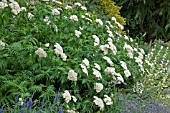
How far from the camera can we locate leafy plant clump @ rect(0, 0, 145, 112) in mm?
3938

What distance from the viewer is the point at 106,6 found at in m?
9.06

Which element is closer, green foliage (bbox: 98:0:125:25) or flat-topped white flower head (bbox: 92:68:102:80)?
flat-topped white flower head (bbox: 92:68:102:80)

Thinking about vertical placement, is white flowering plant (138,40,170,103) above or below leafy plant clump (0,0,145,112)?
below

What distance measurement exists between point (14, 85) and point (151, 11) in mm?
8892

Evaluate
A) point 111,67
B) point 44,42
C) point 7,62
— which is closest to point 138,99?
point 111,67

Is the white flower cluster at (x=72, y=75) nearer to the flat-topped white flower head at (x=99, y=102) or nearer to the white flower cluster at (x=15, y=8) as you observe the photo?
the flat-topped white flower head at (x=99, y=102)

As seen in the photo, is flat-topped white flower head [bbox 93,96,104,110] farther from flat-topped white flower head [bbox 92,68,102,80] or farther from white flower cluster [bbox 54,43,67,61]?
Answer: white flower cluster [bbox 54,43,67,61]

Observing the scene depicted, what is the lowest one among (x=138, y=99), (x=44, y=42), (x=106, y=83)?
(x=138, y=99)

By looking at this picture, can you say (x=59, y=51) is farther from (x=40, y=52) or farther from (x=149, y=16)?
(x=149, y=16)

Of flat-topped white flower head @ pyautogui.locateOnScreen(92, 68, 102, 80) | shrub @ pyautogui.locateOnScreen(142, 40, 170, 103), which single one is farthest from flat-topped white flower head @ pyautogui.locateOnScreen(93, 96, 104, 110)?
shrub @ pyautogui.locateOnScreen(142, 40, 170, 103)

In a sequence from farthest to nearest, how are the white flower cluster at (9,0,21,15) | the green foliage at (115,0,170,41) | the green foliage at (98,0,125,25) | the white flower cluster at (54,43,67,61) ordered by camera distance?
1. the green foliage at (115,0,170,41)
2. the green foliage at (98,0,125,25)
3. the white flower cluster at (9,0,21,15)
4. the white flower cluster at (54,43,67,61)

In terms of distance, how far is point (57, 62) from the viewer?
412 cm

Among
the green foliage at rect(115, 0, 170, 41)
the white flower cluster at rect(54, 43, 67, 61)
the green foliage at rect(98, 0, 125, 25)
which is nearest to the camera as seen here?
the white flower cluster at rect(54, 43, 67, 61)

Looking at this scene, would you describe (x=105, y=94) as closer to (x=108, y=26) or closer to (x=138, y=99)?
(x=138, y=99)
